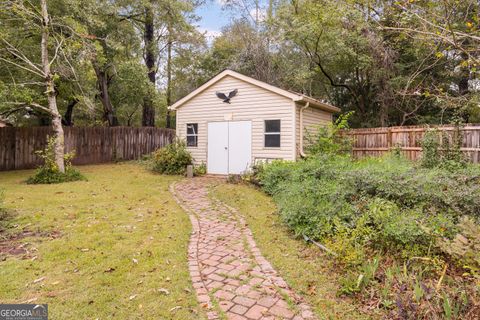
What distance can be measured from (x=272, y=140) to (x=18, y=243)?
25.3 feet

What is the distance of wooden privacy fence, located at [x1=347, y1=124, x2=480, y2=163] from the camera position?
899cm

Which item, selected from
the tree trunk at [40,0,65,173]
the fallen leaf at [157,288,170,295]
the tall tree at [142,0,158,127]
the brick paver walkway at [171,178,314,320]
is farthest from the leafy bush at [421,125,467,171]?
the tall tree at [142,0,158,127]

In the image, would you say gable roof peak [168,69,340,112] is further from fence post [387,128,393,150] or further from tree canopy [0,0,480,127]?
tree canopy [0,0,480,127]

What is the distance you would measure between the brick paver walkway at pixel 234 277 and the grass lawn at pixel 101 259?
0.16m

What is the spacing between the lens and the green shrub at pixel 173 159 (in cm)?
1137

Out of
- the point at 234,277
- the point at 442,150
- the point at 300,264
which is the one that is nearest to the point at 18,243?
the point at 234,277

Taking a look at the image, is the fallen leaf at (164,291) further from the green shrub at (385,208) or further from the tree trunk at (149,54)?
the tree trunk at (149,54)

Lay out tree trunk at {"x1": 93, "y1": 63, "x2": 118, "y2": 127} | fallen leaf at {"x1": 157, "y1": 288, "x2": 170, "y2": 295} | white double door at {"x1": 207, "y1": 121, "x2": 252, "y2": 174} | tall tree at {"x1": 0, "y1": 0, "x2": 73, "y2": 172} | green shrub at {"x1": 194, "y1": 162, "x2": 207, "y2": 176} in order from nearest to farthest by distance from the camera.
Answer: fallen leaf at {"x1": 157, "y1": 288, "x2": 170, "y2": 295}
tall tree at {"x1": 0, "y1": 0, "x2": 73, "y2": 172}
white double door at {"x1": 207, "y1": 121, "x2": 252, "y2": 174}
green shrub at {"x1": 194, "y1": 162, "x2": 207, "y2": 176}
tree trunk at {"x1": 93, "y1": 63, "x2": 118, "y2": 127}

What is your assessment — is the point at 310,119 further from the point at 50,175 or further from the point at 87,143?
the point at 87,143

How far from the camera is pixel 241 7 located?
18.6 metres

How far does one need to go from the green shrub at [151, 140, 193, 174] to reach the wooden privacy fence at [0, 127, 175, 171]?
445cm

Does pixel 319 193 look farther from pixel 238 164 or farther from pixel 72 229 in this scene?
pixel 238 164

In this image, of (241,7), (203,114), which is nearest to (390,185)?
(203,114)

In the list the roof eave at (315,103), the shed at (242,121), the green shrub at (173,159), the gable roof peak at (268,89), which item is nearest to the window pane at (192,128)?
the shed at (242,121)
